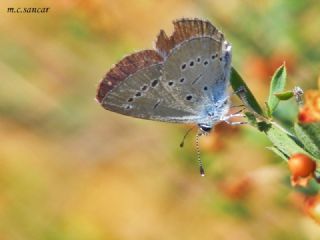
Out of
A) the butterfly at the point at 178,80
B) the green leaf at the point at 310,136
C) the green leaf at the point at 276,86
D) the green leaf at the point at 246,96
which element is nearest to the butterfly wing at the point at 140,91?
the butterfly at the point at 178,80

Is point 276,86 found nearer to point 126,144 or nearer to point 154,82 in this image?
point 154,82

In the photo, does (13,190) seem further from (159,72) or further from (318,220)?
(318,220)

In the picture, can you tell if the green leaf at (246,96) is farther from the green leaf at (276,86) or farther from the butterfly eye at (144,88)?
the butterfly eye at (144,88)

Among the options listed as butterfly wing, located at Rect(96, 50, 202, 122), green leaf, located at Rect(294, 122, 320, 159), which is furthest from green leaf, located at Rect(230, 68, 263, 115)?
butterfly wing, located at Rect(96, 50, 202, 122)

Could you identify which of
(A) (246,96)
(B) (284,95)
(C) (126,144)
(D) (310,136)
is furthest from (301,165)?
(C) (126,144)

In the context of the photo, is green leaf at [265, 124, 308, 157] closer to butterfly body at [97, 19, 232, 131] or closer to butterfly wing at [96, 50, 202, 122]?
butterfly body at [97, 19, 232, 131]

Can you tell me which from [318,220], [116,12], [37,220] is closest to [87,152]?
[37,220]
